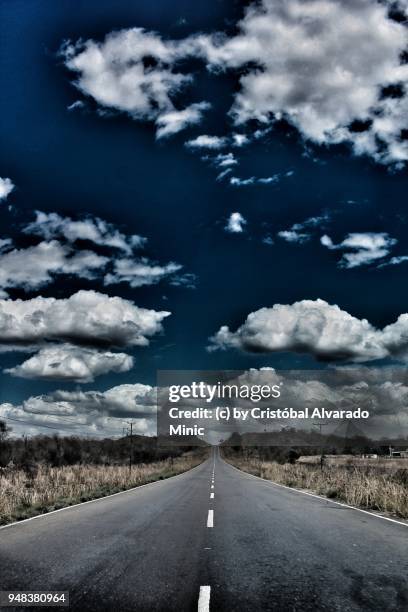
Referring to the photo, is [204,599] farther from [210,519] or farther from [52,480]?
[52,480]

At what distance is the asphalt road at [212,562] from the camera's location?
500 cm

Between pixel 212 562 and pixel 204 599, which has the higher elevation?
pixel 204 599

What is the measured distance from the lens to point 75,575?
5859 mm

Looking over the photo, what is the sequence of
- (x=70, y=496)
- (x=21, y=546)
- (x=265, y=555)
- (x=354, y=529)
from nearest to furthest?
(x=265, y=555)
(x=21, y=546)
(x=354, y=529)
(x=70, y=496)

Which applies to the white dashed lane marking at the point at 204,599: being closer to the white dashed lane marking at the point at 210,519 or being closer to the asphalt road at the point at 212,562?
the asphalt road at the point at 212,562

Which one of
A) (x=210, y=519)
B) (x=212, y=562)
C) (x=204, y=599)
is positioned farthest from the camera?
(x=210, y=519)

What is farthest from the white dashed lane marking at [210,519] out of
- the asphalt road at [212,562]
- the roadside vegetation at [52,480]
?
the roadside vegetation at [52,480]

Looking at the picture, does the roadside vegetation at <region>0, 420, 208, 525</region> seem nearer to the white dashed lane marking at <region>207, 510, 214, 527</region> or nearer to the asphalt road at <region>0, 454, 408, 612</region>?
the asphalt road at <region>0, 454, 408, 612</region>

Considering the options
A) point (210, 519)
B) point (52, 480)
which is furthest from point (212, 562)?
point (52, 480)

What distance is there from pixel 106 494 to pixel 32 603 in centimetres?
1570

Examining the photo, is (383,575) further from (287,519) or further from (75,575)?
(287,519)

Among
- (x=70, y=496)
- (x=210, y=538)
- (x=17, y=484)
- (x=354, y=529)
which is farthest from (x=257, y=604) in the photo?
(x=17, y=484)

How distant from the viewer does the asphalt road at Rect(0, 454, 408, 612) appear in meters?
5.00

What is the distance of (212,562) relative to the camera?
677 cm
